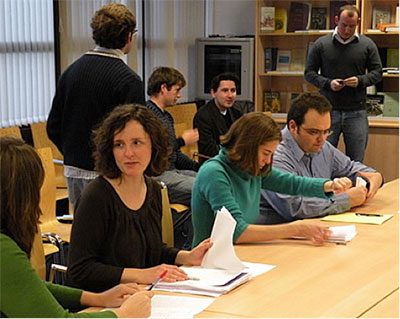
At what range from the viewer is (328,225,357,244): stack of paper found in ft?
9.21

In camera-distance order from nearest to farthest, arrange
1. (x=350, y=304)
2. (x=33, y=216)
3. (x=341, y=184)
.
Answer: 1. (x=33, y=216)
2. (x=350, y=304)
3. (x=341, y=184)

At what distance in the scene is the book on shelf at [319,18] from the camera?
7.19 metres

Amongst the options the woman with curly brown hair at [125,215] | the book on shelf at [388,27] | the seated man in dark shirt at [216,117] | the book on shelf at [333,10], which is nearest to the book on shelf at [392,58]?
the book on shelf at [388,27]

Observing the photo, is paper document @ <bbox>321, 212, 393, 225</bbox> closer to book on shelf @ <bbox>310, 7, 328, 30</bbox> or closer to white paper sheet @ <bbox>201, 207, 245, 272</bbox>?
white paper sheet @ <bbox>201, 207, 245, 272</bbox>

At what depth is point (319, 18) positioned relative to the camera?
23.7ft

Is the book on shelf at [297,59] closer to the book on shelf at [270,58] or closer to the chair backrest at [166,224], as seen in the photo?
the book on shelf at [270,58]

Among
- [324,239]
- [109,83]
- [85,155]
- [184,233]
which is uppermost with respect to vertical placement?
[109,83]

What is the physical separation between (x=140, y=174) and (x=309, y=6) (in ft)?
17.0

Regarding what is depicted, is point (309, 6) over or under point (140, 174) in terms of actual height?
over

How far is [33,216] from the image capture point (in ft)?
5.97

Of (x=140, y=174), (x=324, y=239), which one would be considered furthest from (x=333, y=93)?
(x=140, y=174)

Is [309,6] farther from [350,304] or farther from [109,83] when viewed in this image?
[350,304]

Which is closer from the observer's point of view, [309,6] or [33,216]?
[33,216]

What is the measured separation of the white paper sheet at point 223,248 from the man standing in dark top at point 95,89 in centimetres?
118
